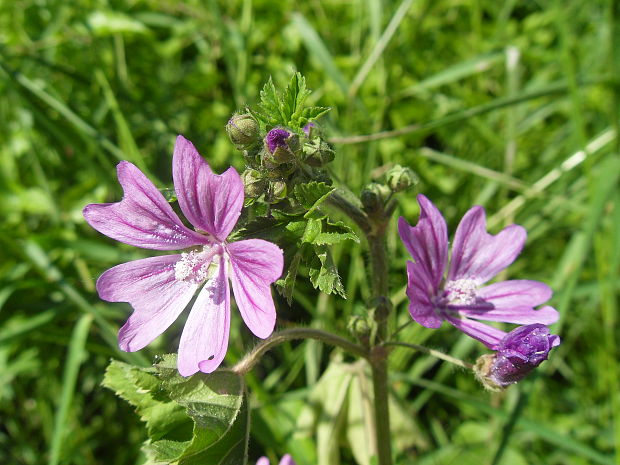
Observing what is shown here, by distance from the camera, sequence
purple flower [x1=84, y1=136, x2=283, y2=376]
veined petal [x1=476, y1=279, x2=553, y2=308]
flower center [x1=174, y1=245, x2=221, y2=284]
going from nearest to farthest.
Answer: purple flower [x1=84, y1=136, x2=283, y2=376]
flower center [x1=174, y1=245, x2=221, y2=284]
veined petal [x1=476, y1=279, x2=553, y2=308]

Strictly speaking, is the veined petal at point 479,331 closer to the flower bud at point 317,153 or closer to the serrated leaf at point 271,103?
the flower bud at point 317,153

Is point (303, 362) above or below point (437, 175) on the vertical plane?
below

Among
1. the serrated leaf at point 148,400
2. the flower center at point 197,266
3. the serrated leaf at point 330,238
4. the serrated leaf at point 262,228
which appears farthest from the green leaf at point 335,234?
the serrated leaf at point 148,400

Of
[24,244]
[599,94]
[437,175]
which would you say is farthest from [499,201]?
[24,244]

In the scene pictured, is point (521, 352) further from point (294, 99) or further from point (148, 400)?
point (148, 400)

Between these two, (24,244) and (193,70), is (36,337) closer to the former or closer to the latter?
(24,244)

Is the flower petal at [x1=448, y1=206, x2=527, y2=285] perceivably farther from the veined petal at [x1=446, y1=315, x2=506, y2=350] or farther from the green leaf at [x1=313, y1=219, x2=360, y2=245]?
the green leaf at [x1=313, y1=219, x2=360, y2=245]

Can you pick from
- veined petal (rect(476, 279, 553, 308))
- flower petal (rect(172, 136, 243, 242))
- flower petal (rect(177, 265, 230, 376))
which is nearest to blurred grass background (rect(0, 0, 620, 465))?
veined petal (rect(476, 279, 553, 308))
